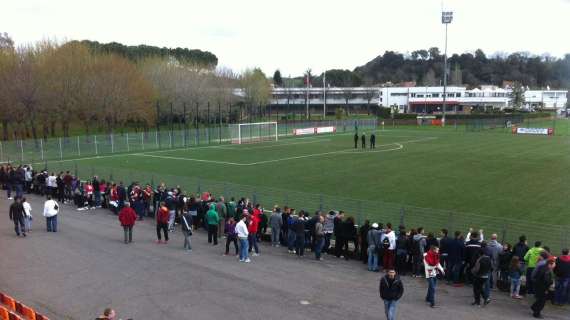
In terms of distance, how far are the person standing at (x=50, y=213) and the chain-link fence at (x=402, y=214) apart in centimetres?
585

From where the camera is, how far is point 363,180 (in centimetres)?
2944

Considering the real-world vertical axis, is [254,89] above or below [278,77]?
below

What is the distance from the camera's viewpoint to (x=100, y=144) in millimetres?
48156

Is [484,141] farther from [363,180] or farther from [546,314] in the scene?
[546,314]

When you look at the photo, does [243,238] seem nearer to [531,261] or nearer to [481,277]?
[481,277]

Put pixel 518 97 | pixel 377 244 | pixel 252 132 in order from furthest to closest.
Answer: pixel 518 97, pixel 252 132, pixel 377 244

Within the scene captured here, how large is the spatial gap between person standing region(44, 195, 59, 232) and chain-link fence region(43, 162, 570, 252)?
5.85 m

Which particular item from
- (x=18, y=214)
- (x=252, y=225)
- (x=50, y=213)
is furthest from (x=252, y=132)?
(x=252, y=225)

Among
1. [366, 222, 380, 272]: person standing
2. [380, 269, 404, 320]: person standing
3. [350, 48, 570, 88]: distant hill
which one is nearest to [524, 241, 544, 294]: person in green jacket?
[366, 222, 380, 272]: person standing

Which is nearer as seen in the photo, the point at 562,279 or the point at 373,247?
the point at 562,279

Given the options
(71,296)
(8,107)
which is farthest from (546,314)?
(8,107)

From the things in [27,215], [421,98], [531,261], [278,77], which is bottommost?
[531,261]

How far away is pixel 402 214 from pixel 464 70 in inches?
6962

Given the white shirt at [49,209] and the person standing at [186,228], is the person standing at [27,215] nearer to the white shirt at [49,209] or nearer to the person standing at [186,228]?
the white shirt at [49,209]
